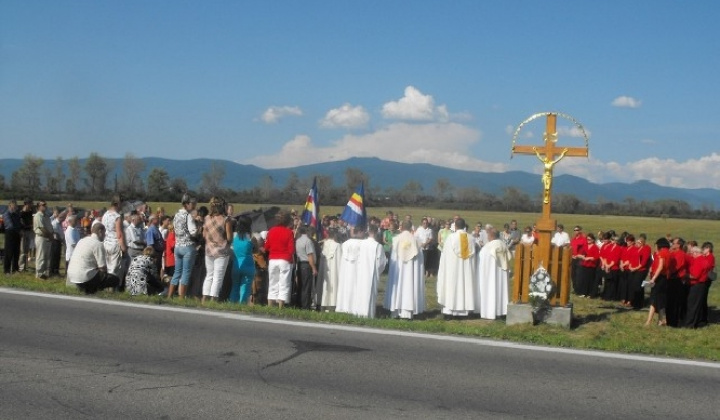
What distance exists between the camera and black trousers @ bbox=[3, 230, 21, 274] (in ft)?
57.8

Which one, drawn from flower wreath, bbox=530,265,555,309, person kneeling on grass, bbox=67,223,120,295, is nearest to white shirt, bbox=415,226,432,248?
flower wreath, bbox=530,265,555,309

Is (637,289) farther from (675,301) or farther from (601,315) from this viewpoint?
(675,301)

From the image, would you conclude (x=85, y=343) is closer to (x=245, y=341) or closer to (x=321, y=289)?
(x=245, y=341)

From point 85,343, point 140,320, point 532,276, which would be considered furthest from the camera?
point 532,276

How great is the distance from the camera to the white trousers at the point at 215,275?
13.6 metres

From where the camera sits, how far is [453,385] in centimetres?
781

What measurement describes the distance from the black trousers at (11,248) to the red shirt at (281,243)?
7.55m

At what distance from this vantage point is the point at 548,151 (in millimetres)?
13469

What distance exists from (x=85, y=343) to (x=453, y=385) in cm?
461

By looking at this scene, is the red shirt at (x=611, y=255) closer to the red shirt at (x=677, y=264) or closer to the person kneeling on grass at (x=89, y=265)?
the red shirt at (x=677, y=264)

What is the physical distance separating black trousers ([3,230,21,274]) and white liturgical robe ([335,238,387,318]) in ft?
28.1

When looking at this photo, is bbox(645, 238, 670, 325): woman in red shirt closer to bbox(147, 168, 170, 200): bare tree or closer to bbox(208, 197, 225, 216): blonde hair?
bbox(208, 197, 225, 216): blonde hair

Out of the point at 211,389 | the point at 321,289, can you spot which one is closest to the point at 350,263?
the point at 321,289

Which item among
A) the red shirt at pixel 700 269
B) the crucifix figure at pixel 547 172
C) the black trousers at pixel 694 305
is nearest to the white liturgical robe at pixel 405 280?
the crucifix figure at pixel 547 172
